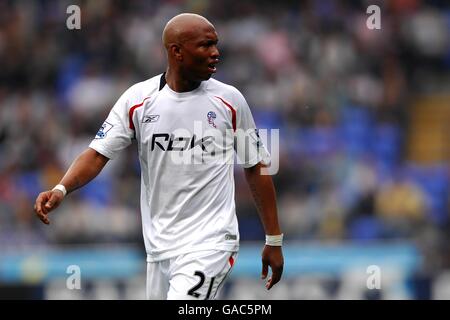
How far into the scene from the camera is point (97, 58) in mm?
16203

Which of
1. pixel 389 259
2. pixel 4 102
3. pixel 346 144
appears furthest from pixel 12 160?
pixel 389 259

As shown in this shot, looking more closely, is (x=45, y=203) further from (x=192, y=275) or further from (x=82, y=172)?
(x=192, y=275)

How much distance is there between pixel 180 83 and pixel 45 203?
113 cm

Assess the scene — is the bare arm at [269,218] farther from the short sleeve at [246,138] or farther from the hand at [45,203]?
the hand at [45,203]

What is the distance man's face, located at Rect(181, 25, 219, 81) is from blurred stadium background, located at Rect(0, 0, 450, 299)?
19.3ft

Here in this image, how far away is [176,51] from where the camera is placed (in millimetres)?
6734

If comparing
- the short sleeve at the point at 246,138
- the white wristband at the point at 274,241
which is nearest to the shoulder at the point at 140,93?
the short sleeve at the point at 246,138

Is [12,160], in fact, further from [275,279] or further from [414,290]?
[275,279]

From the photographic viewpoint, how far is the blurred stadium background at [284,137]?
41.7 feet

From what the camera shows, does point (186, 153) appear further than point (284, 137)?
No
